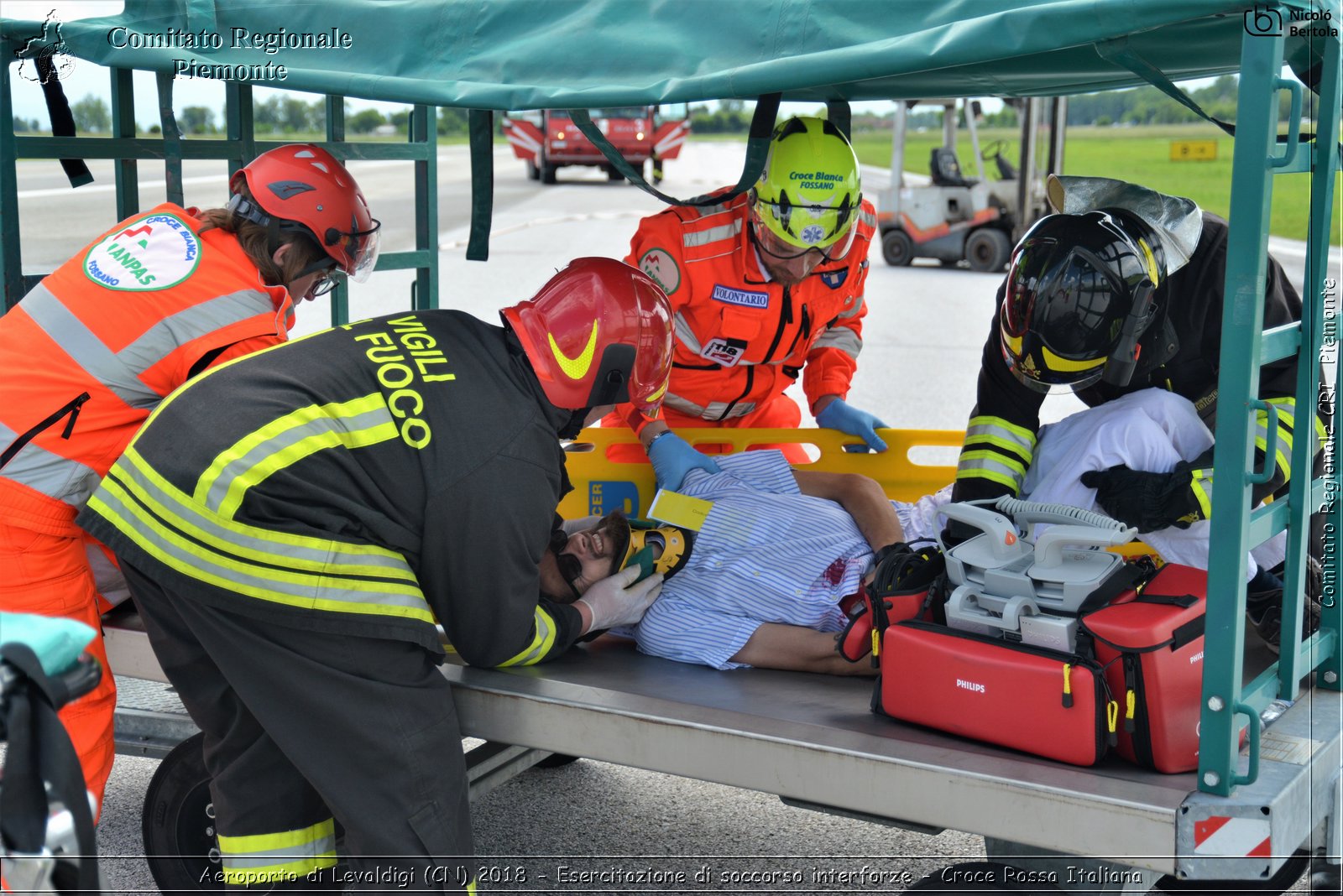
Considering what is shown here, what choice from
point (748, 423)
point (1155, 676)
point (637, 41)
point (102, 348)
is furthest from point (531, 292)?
point (1155, 676)

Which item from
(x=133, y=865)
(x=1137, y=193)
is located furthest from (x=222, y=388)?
(x=1137, y=193)

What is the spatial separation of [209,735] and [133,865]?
114 centimetres

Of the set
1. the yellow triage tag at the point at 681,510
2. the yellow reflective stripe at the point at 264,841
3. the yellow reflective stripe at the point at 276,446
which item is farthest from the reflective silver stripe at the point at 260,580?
the yellow triage tag at the point at 681,510

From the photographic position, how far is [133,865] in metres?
3.61

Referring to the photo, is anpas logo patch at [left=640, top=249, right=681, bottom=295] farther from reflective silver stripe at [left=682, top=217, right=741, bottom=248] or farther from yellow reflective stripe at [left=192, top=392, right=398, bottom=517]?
yellow reflective stripe at [left=192, top=392, right=398, bottom=517]

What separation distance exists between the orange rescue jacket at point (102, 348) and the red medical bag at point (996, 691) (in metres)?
1.71

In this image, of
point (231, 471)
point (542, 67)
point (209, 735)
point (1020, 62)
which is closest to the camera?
point (231, 471)

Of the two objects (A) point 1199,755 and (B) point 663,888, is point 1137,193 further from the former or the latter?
(B) point 663,888

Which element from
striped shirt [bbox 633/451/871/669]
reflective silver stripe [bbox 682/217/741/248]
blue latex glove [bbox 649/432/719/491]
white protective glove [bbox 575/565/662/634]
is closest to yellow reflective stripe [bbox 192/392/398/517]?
white protective glove [bbox 575/565/662/634]

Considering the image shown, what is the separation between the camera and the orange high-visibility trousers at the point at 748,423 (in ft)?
14.1

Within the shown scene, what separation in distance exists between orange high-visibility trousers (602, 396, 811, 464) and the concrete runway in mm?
1080

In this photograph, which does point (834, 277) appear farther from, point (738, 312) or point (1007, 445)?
point (1007, 445)

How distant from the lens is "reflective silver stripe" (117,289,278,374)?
2957mm

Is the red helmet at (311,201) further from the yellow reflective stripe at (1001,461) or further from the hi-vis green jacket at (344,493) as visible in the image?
the yellow reflective stripe at (1001,461)
